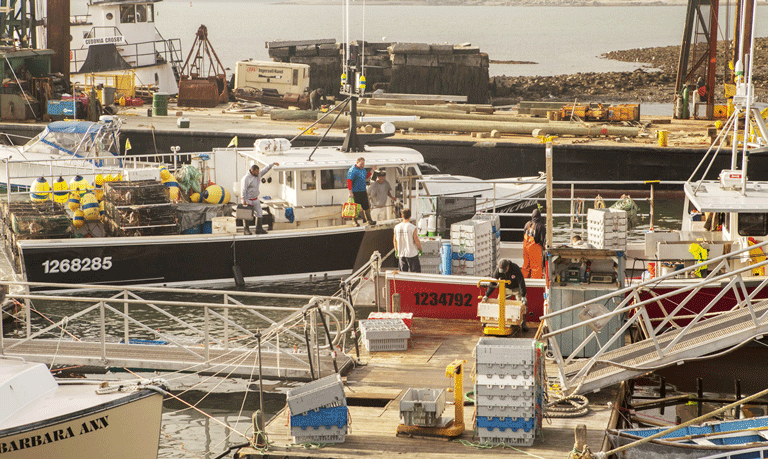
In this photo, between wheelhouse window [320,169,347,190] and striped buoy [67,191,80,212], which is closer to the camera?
wheelhouse window [320,169,347,190]

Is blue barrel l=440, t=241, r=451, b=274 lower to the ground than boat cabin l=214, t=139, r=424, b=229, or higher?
lower

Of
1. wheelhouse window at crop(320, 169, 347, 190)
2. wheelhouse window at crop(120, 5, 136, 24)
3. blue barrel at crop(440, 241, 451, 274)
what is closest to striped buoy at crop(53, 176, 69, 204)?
wheelhouse window at crop(320, 169, 347, 190)

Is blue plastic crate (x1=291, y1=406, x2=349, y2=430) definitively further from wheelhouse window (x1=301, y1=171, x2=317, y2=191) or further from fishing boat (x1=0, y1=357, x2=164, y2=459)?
wheelhouse window (x1=301, y1=171, x2=317, y2=191)

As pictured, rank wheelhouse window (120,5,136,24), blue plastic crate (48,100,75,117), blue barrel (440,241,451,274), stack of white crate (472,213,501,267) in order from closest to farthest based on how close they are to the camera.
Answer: blue barrel (440,241,451,274)
stack of white crate (472,213,501,267)
blue plastic crate (48,100,75,117)
wheelhouse window (120,5,136,24)

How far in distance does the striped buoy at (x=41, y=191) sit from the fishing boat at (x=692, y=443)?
13973mm

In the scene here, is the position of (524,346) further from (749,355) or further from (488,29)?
(488,29)

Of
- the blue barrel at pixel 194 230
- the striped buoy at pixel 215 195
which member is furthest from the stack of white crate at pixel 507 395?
the striped buoy at pixel 215 195

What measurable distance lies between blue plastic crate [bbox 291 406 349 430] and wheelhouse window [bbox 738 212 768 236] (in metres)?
7.41

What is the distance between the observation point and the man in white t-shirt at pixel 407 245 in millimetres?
15523

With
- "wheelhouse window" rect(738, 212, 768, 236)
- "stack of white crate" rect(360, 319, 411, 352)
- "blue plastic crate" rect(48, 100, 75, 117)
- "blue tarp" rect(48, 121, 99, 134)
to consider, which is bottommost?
"stack of white crate" rect(360, 319, 411, 352)

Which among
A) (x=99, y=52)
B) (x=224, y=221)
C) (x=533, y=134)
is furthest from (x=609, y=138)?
(x=99, y=52)

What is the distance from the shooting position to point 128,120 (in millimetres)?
33844

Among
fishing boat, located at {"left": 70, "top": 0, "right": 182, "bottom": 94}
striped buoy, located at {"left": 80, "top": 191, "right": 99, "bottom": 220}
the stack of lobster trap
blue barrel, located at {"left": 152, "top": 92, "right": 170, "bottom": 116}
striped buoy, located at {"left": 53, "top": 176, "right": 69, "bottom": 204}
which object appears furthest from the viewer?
fishing boat, located at {"left": 70, "top": 0, "right": 182, "bottom": 94}

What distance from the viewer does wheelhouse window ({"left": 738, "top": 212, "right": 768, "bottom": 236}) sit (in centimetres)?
1437
